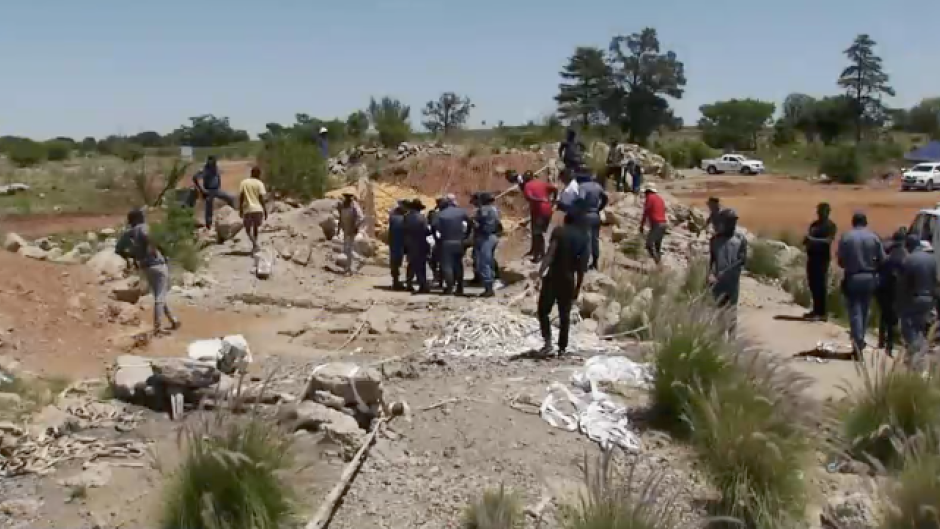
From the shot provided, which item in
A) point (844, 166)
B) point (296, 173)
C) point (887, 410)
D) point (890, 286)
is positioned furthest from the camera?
point (844, 166)

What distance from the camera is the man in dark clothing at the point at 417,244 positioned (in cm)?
1548

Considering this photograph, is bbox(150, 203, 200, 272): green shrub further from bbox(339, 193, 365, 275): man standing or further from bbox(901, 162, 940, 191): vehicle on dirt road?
bbox(901, 162, 940, 191): vehicle on dirt road

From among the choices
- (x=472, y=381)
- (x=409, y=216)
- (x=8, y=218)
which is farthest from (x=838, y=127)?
(x=472, y=381)

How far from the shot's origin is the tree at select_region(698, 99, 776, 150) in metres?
83.9

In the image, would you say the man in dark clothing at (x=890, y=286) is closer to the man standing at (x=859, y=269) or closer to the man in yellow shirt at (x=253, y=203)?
the man standing at (x=859, y=269)

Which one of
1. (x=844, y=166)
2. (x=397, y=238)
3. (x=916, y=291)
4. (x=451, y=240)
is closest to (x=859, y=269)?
(x=916, y=291)

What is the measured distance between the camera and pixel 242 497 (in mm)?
6195

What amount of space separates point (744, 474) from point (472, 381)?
3.30m

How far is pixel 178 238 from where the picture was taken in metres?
16.9

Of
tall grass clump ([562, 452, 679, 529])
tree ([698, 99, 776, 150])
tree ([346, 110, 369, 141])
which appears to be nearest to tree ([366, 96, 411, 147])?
tree ([346, 110, 369, 141])

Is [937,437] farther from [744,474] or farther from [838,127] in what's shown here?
[838,127]

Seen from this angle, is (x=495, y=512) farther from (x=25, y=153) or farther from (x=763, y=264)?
(x=25, y=153)

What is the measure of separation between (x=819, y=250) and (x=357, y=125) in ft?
111

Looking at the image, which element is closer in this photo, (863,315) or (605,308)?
(863,315)
